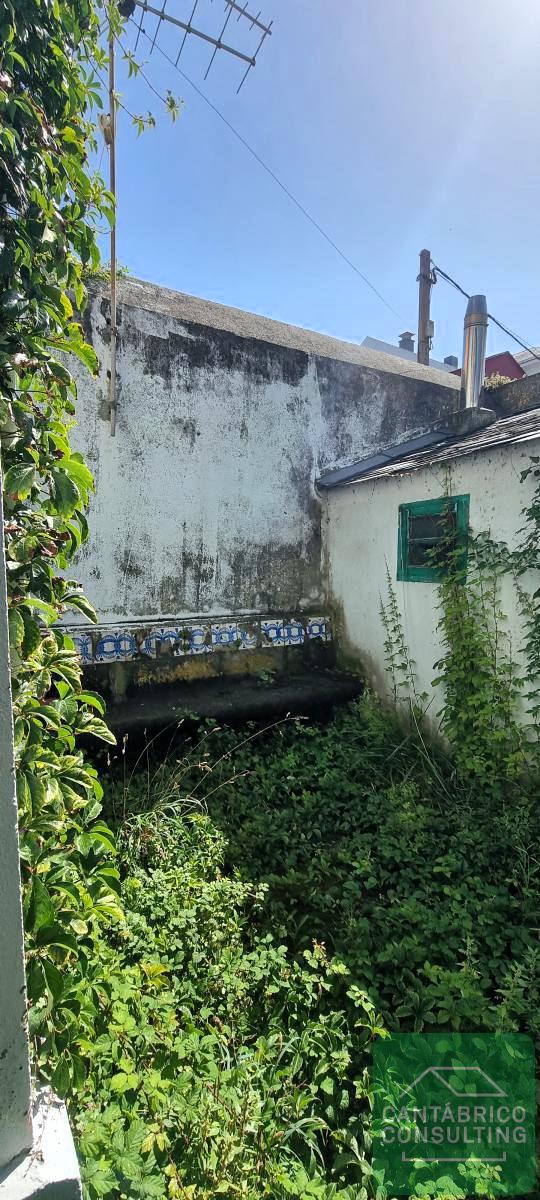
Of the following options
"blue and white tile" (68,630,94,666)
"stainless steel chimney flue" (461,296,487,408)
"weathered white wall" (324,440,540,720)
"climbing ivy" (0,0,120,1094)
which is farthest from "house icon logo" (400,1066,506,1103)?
"stainless steel chimney flue" (461,296,487,408)

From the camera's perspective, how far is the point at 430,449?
5301 millimetres

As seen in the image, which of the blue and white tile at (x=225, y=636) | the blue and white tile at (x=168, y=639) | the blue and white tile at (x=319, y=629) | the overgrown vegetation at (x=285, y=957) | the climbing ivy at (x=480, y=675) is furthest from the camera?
the blue and white tile at (x=319, y=629)

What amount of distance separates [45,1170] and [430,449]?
18.0 ft

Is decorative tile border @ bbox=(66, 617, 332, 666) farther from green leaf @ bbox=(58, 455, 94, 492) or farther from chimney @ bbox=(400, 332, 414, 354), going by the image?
chimney @ bbox=(400, 332, 414, 354)

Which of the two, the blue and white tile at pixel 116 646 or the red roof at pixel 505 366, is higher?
the red roof at pixel 505 366

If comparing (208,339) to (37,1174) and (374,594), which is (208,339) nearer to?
(374,594)

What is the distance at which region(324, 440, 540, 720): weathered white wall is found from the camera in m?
3.97

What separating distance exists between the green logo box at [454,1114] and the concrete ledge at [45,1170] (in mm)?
1267

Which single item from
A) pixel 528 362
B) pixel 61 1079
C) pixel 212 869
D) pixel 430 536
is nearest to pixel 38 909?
pixel 61 1079

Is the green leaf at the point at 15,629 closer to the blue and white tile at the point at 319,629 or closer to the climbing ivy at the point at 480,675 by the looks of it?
the climbing ivy at the point at 480,675

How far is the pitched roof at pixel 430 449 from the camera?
4.22m

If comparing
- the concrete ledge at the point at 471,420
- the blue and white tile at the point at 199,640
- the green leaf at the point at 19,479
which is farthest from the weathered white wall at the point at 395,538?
the green leaf at the point at 19,479

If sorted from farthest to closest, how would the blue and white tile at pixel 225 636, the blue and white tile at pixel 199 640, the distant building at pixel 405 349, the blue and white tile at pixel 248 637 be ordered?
the distant building at pixel 405 349
the blue and white tile at pixel 248 637
the blue and white tile at pixel 225 636
the blue and white tile at pixel 199 640

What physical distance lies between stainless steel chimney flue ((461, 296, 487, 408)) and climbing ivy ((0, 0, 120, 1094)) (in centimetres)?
533
